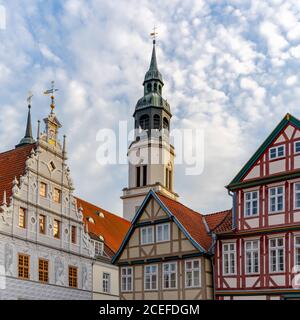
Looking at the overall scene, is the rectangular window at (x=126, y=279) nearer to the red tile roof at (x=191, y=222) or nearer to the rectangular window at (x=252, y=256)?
the red tile roof at (x=191, y=222)

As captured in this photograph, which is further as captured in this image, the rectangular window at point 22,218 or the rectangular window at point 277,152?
the rectangular window at point 22,218

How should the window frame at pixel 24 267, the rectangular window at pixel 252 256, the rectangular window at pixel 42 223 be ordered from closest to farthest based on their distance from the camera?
the rectangular window at pixel 252 256 → the window frame at pixel 24 267 → the rectangular window at pixel 42 223

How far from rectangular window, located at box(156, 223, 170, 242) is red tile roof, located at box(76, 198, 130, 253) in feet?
44.5

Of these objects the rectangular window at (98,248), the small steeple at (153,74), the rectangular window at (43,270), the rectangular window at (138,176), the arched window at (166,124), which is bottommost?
the rectangular window at (43,270)

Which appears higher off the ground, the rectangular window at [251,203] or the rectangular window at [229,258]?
the rectangular window at [251,203]

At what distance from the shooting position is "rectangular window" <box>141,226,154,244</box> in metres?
34.3

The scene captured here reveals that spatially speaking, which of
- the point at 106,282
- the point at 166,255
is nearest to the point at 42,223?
the point at 106,282

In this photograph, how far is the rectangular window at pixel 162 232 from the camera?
Answer: 3366 centimetres

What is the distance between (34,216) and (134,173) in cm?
3147

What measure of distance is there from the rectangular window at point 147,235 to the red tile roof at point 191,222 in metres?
1.87

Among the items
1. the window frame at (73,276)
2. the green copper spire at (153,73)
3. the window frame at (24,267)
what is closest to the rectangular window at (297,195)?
the window frame at (24,267)

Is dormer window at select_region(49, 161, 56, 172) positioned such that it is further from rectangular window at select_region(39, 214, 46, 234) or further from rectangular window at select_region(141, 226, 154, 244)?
rectangular window at select_region(141, 226, 154, 244)

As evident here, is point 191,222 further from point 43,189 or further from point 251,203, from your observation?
point 43,189
